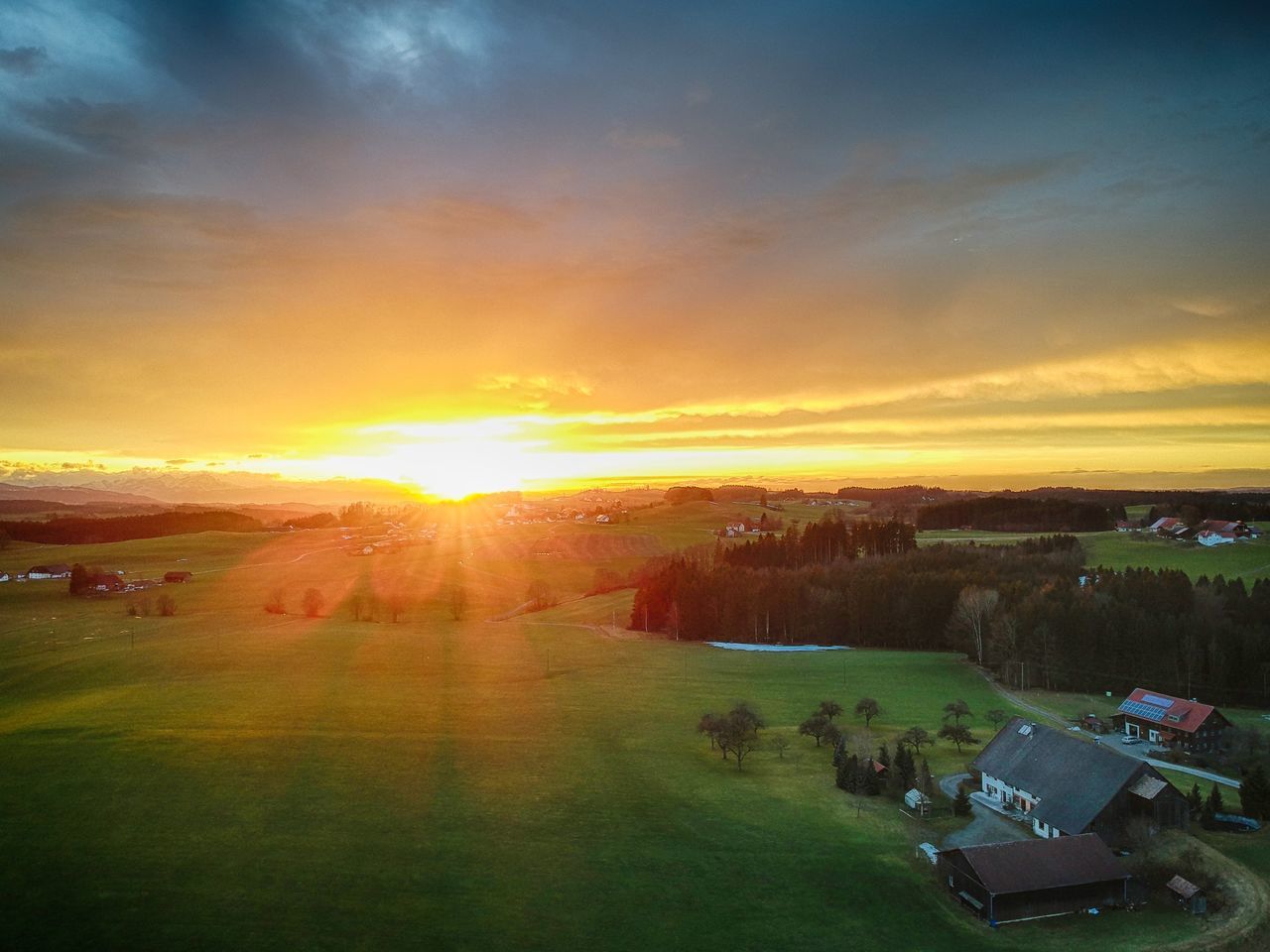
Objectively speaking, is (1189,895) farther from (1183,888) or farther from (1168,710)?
(1168,710)

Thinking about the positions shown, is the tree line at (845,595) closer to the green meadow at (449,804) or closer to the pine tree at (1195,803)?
the green meadow at (449,804)

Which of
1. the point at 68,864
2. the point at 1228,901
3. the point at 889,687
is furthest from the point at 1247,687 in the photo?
the point at 68,864

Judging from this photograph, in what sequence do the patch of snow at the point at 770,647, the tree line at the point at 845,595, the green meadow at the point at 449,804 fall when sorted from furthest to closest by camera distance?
the patch of snow at the point at 770,647, the tree line at the point at 845,595, the green meadow at the point at 449,804

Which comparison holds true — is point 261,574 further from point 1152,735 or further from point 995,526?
point 995,526

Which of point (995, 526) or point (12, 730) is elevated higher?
point (995, 526)

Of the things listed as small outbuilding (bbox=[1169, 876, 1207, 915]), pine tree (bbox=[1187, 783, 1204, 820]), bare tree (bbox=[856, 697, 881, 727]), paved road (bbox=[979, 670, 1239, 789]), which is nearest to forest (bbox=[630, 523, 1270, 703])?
paved road (bbox=[979, 670, 1239, 789])

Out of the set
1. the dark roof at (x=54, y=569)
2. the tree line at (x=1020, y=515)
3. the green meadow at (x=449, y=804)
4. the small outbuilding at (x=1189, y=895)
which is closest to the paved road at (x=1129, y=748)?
the green meadow at (x=449, y=804)
